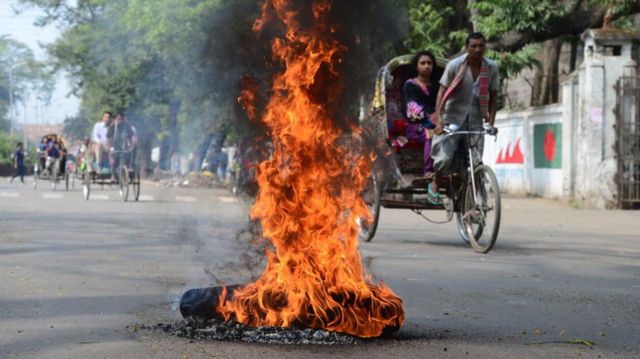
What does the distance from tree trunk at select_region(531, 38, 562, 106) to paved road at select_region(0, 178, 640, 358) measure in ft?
52.4

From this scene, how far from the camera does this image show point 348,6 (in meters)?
6.29

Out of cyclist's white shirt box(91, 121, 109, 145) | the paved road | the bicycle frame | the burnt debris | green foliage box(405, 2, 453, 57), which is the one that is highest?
green foliage box(405, 2, 453, 57)

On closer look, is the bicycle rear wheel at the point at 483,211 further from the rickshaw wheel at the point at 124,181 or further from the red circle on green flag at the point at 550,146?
the red circle on green flag at the point at 550,146

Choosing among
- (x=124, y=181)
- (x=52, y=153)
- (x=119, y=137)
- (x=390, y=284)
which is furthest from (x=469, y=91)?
(x=52, y=153)

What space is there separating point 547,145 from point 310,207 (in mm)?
19090

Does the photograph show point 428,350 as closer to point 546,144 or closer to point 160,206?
point 160,206

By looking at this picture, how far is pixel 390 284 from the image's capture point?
782 centimetres

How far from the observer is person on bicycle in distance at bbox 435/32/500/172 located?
1030 cm

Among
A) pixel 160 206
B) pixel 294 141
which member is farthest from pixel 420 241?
pixel 160 206

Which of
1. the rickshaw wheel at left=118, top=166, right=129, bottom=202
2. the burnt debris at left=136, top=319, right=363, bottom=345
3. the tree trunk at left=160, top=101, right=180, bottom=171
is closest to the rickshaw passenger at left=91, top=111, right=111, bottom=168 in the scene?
the rickshaw wheel at left=118, top=166, right=129, bottom=202

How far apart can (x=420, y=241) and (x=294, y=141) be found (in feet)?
21.2

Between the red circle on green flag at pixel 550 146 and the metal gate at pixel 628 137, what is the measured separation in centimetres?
349

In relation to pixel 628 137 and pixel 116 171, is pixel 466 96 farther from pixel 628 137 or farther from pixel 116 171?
pixel 116 171

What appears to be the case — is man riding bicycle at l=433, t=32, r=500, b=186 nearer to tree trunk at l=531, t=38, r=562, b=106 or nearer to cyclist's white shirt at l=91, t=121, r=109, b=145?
cyclist's white shirt at l=91, t=121, r=109, b=145
